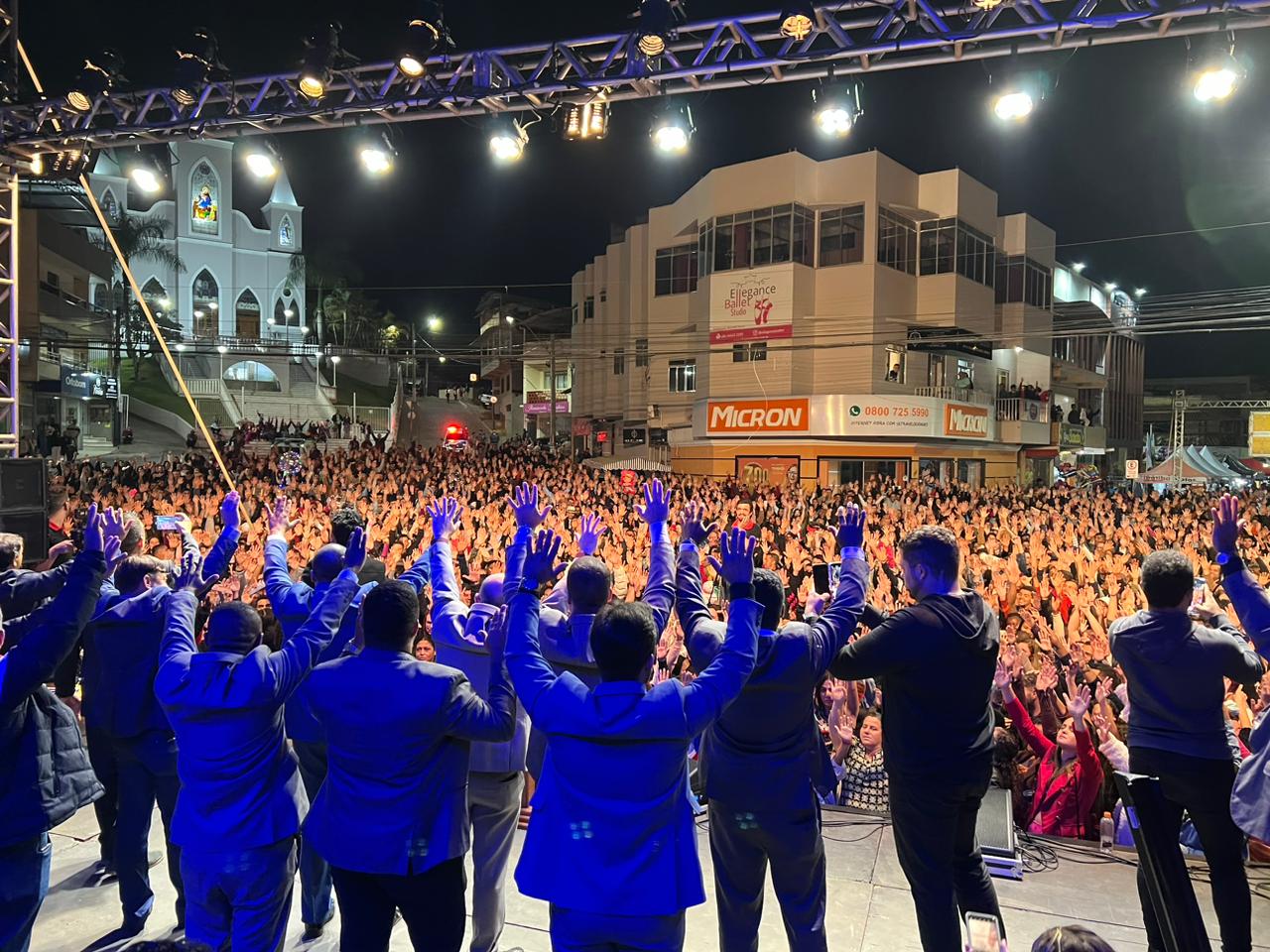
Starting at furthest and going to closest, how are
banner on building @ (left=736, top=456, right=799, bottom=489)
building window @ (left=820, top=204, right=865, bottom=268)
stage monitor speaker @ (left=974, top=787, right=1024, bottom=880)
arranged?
building window @ (left=820, top=204, right=865, bottom=268), banner on building @ (left=736, top=456, right=799, bottom=489), stage monitor speaker @ (left=974, top=787, right=1024, bottom=880)

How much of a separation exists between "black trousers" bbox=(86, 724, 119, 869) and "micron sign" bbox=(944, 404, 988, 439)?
25.3 meters

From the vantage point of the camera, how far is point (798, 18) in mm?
6961

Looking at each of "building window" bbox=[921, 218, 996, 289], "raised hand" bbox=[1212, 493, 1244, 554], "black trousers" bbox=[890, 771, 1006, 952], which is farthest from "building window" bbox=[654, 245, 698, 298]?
"black trousers" bbox=[890, 771, 1006, 952]

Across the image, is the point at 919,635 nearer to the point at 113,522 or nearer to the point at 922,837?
the point at 922,837

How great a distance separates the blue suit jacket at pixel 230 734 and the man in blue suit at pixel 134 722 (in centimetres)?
71

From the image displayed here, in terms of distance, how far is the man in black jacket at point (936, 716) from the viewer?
2.79 metres

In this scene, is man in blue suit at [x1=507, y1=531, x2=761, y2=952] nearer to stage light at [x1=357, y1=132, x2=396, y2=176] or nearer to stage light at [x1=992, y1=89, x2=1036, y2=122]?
stage light at [x1=992, y1=89, x2=1036, y2=122]

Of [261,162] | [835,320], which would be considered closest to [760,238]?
[835,320]

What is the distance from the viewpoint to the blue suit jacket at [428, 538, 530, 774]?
308cm

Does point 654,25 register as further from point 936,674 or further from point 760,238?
point 760,238

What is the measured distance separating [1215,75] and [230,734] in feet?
27.3

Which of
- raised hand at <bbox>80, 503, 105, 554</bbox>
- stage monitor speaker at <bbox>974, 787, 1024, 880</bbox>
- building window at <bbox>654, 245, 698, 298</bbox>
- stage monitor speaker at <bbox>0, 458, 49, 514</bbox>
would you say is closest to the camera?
raised hand at <bbox>80, 503, 105, 554</bbox>

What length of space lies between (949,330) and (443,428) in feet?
79.4

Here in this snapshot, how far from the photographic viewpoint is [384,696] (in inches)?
93.0
